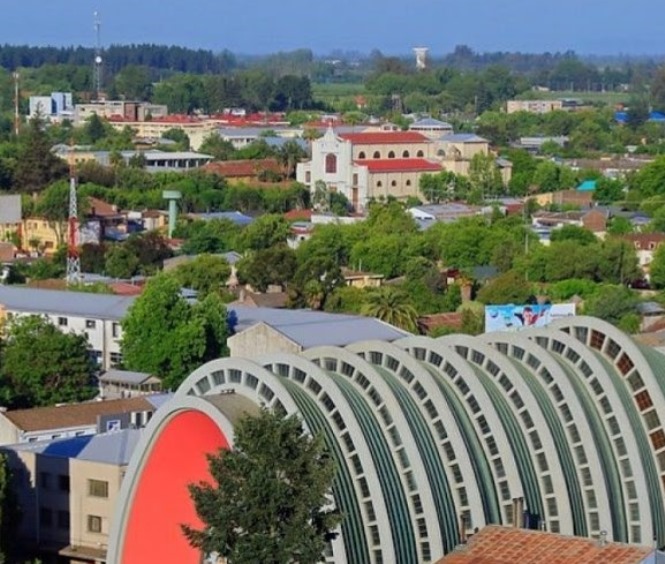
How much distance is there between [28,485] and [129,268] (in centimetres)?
2383

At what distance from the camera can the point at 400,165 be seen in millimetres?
73312

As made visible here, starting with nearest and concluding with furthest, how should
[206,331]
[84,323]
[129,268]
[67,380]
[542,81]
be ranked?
[67,380] → [206,331] → [84,323] → [129,268] → [542,81]

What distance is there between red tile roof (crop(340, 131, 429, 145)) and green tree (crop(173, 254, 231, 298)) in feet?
88.5

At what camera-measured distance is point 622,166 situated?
77312 millimetres

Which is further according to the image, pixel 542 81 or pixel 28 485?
pixel 542 81

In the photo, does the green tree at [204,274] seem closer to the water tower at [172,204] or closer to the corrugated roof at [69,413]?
the water tower at [172,204]

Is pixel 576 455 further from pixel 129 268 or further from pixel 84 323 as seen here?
pixel 129 268

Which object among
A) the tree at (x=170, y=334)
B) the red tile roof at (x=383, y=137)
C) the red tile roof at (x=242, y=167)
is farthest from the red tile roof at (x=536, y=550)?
the red tile roof at (x=242, y=167)

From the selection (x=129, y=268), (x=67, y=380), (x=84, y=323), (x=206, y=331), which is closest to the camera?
(x=67, y=380)

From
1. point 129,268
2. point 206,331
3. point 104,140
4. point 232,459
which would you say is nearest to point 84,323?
point 206,331

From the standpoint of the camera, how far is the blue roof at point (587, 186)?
68631 millimetres

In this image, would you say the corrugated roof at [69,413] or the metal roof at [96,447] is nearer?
the metal roof at [96,447]

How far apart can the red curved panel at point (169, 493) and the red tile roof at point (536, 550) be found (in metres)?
2.88

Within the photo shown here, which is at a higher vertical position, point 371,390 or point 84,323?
point 371,390
